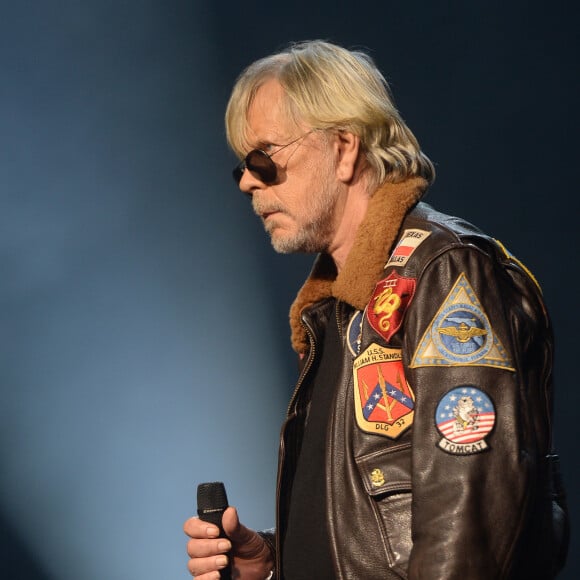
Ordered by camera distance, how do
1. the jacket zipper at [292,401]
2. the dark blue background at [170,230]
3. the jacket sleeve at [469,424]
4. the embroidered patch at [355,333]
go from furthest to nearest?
the dark blue background at [170,230] → the jacket zipper at [292,401] → the embroidered patch at [355,333] → the jacket sleeve at [469,424]

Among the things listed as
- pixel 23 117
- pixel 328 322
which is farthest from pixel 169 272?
pixel 328 322

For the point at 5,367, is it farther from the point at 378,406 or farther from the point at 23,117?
the point at 378,406

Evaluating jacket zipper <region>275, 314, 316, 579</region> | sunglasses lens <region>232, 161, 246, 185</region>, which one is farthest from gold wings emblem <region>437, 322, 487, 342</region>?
sunglasses lens <region>232, 161, 246, 185</region>

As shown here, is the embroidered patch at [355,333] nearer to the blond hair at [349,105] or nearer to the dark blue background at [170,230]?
the blond hair at [349,105]

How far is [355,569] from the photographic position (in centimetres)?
142


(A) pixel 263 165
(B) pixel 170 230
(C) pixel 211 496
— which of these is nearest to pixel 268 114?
(A) pixel 263 165

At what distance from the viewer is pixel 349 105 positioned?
176 centimetres

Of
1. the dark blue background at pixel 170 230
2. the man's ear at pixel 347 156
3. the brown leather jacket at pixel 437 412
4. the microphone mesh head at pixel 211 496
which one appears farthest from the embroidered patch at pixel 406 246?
the dark blue background at pixel 170 230

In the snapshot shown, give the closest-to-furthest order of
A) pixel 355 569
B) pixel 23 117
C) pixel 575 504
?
pixel 355 569 → pixel 575 504 → pixel 23 117

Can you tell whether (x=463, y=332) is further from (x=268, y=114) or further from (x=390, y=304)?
(x=268, y=114)

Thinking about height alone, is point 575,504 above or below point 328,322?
below

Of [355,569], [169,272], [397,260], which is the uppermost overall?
[397,260]

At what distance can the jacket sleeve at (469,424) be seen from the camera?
1.26 m

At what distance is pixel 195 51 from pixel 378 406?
5.62 ft
